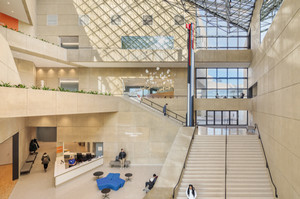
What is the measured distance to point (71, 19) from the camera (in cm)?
2114

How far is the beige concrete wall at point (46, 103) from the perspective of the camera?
831 centimetres

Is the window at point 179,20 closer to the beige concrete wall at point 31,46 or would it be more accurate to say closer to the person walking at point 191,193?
the beige concrete wall at point 31,46

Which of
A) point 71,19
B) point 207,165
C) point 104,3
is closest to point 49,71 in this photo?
point 71,19

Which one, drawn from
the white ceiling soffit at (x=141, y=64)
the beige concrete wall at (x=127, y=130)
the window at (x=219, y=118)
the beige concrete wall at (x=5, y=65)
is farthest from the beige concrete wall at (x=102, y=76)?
the beige concrete wall at (x=5, y=65)

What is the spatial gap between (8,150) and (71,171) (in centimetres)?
754

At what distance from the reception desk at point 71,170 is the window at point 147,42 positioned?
11.9 metres

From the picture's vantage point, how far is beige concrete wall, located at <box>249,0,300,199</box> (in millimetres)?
7001

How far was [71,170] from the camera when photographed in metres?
13.0

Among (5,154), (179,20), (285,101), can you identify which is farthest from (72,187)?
(179,20)

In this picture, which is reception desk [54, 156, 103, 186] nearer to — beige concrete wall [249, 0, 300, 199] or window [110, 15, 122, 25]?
beige concrete wall [249, 0, 300, 199]

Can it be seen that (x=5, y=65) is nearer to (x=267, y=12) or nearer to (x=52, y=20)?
(x=52, y=20)

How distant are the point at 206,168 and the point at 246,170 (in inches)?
89.9

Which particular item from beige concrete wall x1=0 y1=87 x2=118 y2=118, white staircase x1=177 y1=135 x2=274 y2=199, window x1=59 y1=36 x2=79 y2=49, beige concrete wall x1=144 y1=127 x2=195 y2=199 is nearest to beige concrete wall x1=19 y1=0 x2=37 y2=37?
window x1=59 y1=36 x2=79 y2=49

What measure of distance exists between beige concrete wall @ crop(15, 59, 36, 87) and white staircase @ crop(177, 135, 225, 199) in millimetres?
16626
